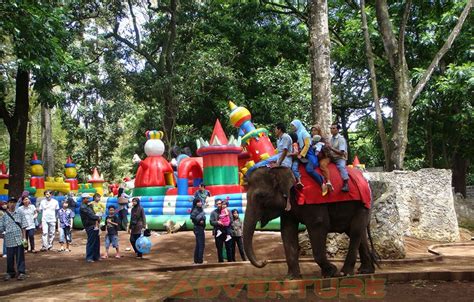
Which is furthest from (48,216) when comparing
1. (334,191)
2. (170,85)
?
(170,85)

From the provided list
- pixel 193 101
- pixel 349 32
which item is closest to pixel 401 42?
pixel 349 32

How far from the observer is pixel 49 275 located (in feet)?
36.7

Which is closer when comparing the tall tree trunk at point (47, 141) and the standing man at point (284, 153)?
the standing man at point (284, 153)

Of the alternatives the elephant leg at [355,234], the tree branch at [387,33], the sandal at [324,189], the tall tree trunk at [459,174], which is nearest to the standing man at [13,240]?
the sandal at [324,189]

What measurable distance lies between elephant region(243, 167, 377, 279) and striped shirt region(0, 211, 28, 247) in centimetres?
478

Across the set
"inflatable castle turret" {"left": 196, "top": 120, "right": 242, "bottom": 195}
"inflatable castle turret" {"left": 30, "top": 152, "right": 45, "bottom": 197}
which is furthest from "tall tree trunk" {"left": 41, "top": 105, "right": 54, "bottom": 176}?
"inflatable castle turret" {"left": 196, "top": 120, "right": 242, "bottom": 195}

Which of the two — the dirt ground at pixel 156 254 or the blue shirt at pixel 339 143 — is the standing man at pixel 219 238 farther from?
the blue shirt at pixel 339 143

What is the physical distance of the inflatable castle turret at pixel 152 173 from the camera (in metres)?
21.3

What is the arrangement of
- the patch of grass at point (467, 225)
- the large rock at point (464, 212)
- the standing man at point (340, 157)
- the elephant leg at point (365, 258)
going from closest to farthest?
the standing man at point (340, 157) → the elephant leg at point (365, 258) → the patch of grass at point (467, 225) → the large rock at point (464, 212)

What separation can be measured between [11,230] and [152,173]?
36.7 ft

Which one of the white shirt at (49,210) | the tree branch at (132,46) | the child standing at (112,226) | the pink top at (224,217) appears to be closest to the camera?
the pink top at (224,217)

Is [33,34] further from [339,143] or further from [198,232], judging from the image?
[339,143]

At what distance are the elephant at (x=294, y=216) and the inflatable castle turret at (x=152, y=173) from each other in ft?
42.0

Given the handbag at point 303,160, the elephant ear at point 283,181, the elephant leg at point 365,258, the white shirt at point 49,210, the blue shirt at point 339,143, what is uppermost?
the blue shirt at point 339,143
